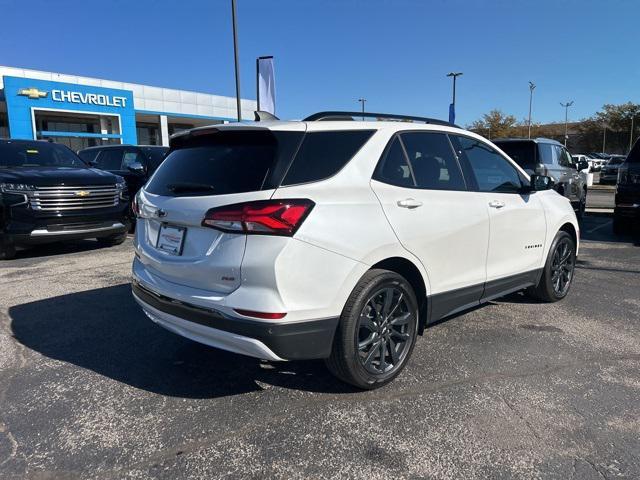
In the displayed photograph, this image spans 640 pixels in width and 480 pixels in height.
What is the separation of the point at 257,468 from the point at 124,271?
4713 millimetres

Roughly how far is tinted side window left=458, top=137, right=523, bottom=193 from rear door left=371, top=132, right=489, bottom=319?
0.77 ft

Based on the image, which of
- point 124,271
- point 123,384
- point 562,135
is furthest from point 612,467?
point 562,135

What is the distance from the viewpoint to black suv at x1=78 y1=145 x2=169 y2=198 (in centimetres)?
1023

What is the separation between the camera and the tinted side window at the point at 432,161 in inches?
135

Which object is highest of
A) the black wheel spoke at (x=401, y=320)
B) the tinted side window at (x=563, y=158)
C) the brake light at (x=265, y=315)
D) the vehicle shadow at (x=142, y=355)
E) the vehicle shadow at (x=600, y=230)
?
the tinted side window at (x=563, y=158)

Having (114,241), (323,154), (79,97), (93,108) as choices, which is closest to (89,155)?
(114,241)

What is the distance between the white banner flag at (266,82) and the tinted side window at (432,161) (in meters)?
11.7

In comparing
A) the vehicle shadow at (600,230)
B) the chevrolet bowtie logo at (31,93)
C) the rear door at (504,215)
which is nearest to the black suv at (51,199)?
the rear door at (504,215)

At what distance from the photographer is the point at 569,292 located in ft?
18.3

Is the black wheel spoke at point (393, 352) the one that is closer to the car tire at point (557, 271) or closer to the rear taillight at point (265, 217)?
the rear taillight at point (265, 217)

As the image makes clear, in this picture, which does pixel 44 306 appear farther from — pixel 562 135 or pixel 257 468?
pixel 562 135

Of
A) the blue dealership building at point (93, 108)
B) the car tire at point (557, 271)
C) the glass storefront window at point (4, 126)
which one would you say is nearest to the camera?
the car tire at point (557, 271)

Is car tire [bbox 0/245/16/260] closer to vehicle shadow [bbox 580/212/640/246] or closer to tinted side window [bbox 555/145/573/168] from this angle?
vehicle shadow [bbox 580/212/640/246]

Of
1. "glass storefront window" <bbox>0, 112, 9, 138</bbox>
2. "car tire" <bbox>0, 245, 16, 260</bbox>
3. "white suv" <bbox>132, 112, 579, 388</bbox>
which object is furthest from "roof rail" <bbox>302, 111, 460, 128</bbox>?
"glass storefront window" <bbox>0, 112, 9, 138</bbox>
